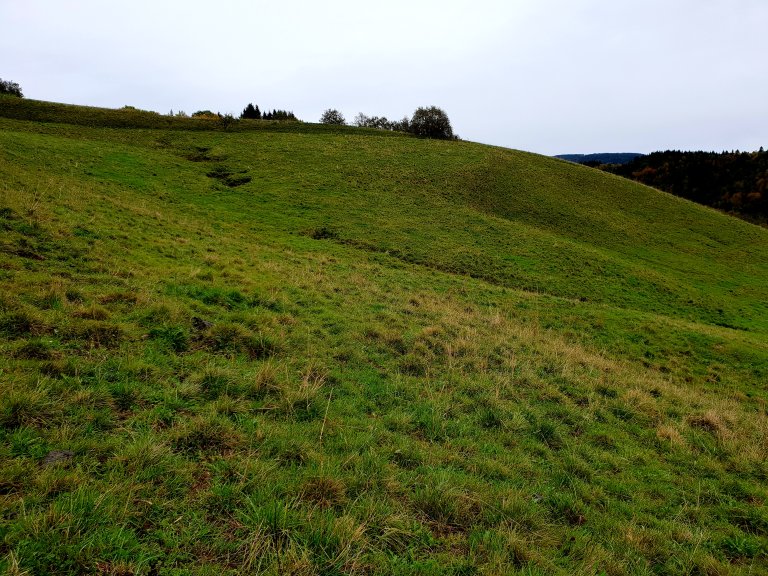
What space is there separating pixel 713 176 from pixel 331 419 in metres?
108

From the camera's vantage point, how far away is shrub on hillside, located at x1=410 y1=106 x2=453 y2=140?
6812 cm

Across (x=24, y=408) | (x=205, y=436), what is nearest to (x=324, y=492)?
(x=205, y=436)

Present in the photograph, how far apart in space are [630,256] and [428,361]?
A: 33.2 metres

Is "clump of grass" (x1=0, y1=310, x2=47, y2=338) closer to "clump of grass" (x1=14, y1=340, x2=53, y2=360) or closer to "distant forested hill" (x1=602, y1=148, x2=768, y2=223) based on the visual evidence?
"clump of grass" (x1=14, y1=340, x2=53, y2=360)

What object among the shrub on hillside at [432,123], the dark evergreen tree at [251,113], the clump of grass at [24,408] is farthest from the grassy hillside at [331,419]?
the dark evergreen tree at [251,113]

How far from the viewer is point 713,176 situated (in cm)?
8319

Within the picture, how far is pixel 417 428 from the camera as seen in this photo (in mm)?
6543

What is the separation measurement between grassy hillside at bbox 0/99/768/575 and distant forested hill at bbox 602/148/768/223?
71673mm

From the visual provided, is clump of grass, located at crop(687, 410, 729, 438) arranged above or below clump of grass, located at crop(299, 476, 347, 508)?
below

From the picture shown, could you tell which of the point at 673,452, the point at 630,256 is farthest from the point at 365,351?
the point at 630,256

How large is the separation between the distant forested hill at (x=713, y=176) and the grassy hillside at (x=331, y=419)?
7167cm

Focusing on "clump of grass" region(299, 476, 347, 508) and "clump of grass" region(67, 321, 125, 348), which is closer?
"clump of grass" region(299, 476, 347, 508)

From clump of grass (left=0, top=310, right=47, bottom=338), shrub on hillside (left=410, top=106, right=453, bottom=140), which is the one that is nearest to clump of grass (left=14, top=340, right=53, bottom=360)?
clump of grass (left=0, top=310, right=47, bottom=338)

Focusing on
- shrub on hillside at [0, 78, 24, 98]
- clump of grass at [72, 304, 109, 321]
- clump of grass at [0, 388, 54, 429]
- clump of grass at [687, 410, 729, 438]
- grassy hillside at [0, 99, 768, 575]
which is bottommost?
clump of grass at [687, 410, 729, 438]
